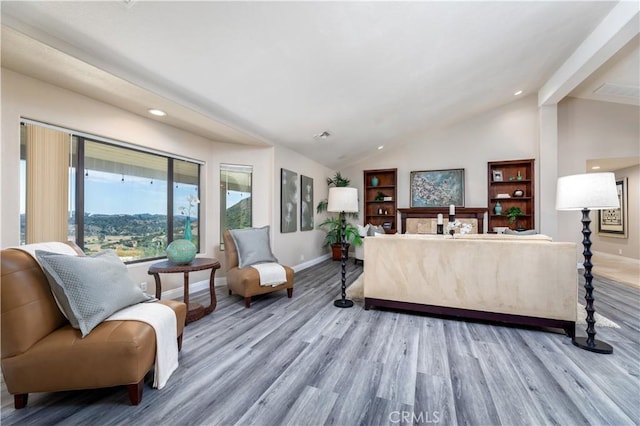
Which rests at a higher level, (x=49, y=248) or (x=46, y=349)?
(x=49, y=248)

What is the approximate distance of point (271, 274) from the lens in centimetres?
336

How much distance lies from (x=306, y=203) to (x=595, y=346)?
15.2 ft

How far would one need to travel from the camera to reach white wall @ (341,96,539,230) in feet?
19.7

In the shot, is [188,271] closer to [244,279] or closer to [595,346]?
[244,279]

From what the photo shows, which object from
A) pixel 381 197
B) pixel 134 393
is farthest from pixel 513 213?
pixel 134 393

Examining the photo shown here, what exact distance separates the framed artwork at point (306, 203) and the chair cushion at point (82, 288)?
4.03 meters

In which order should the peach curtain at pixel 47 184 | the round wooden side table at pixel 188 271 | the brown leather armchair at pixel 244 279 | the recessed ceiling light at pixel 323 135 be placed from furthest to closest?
the recessed ceiling light at pixel 323 135 < the brown leather armchair at pixel 244 279 < the round wooden side table at pixel 188 271 < the peach curtain at pixel 47 184

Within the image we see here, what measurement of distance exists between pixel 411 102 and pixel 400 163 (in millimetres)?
2625

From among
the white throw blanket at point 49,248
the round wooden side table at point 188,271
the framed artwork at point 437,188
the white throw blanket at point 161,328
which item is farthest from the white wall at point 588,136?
the white throw blanket at point 49,248

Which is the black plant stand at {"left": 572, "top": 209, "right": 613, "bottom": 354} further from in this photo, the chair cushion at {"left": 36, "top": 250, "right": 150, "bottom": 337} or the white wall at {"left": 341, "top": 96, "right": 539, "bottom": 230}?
the white wall at {"left": 341, "top": 96, "right": 539, "bottom": 230}

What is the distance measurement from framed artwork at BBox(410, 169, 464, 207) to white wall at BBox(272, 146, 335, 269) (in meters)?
2.25

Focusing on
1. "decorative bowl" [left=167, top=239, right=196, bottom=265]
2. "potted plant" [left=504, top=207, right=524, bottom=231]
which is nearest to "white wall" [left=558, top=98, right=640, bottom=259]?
"potted plant" [left=504, top=207, right=524, bottom=231]

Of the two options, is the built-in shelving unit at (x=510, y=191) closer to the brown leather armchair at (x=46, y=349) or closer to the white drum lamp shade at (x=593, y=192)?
the white drum lamp shade at (x=593, y=192)

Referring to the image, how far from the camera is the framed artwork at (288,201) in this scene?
15.8 feet
